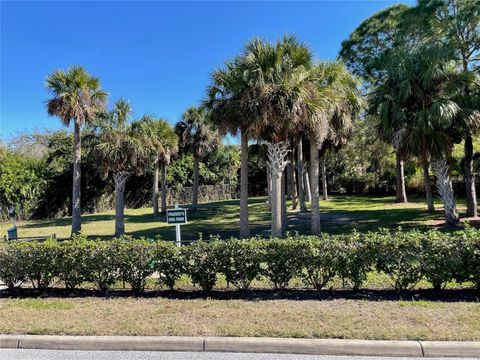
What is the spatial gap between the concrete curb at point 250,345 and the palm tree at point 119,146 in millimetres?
9722

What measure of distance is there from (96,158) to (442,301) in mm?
12274

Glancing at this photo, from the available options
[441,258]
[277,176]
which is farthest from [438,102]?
[441,258]

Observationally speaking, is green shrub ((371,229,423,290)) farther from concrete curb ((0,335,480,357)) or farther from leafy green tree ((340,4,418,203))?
leafy green tree ((340,4,418,203))

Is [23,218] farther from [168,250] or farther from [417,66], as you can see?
[417,66]

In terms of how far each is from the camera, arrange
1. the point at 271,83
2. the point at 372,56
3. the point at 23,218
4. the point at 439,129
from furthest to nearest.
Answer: the point at 23,218 < the point at 372,56 < the point at 439,129 < the point at 271,83

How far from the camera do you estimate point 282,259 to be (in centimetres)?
553

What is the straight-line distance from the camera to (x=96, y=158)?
13.6 metres

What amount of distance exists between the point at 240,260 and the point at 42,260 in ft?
11.0

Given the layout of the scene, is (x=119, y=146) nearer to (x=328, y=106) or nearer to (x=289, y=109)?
(x=289, y=109)

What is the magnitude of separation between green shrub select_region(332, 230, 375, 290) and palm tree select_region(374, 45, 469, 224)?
8213 mm

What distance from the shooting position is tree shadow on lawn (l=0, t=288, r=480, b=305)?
17.2ft

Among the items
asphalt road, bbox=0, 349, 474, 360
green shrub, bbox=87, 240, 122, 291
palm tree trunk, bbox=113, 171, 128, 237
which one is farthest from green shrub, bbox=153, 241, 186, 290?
palm tree trunk, bbox=113, 171, 128, 237

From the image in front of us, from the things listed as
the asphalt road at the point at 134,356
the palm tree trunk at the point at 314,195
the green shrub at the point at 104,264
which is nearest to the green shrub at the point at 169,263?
the green shrub at the point at 104,264

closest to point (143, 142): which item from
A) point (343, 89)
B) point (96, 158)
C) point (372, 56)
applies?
point (96, 158)
